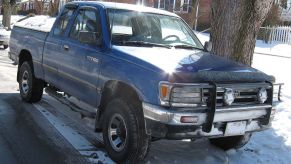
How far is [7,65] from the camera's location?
1323 centimetres

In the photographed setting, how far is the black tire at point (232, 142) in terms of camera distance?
18.9 feet

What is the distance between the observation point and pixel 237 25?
7227 millimetres

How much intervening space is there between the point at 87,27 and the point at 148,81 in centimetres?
198

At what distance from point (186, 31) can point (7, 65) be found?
8177mm

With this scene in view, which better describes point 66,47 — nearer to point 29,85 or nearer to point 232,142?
point 29,85

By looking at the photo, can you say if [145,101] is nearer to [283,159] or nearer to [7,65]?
[283,159]

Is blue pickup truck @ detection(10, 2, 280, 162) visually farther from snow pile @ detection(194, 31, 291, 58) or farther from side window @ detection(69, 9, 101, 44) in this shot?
snow pile @ detection(194, 31, 291, 58)

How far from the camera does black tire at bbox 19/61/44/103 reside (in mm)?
7777


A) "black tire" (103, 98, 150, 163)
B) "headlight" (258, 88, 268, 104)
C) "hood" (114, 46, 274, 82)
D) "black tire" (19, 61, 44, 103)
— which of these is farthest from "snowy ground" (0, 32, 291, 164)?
"hood" (114, 46, 274, 82)

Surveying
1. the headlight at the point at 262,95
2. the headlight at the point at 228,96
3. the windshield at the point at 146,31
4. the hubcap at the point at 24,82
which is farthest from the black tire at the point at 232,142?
the hubcap at the point at 24,82

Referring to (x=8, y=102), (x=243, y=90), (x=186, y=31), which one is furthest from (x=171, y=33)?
(x=8, y=102)

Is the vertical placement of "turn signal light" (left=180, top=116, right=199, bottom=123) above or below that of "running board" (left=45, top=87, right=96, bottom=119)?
above

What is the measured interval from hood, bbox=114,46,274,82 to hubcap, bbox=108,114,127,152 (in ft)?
2.50

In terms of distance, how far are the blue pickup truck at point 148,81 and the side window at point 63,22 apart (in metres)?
0.03
